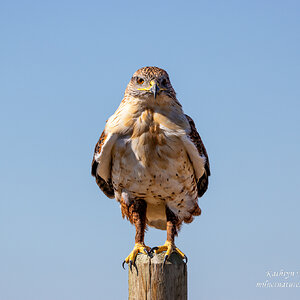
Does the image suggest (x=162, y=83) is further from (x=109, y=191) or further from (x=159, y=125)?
(x=109, y=191)

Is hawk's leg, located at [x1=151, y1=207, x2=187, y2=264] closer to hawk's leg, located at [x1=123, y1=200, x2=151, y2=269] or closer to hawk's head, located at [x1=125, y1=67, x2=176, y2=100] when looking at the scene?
hawk's leg, located at [x1=123, y1=200, x2=151, y2=269]

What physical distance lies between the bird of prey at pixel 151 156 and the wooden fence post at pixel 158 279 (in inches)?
14.7

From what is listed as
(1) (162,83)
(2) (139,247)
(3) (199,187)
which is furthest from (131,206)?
(1) (162,83)

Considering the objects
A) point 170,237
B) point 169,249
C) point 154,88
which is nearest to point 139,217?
point 170,237

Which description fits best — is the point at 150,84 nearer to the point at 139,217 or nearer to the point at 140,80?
the point at 140,80

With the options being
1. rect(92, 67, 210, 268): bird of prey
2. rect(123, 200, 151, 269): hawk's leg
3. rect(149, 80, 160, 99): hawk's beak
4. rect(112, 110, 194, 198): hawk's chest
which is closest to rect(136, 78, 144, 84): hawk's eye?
rect(92, 67, 210, 268): bird of prey

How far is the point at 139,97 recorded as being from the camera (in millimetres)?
6934

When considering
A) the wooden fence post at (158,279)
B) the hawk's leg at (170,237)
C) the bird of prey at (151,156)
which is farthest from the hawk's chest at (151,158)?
the wooden fence post at (158,279)

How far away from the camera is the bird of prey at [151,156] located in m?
6.77

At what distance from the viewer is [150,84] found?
6938mm

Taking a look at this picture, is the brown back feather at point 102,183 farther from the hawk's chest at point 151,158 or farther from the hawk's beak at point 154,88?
the hawk's beak at point 154,88

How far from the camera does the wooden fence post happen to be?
5.82 m

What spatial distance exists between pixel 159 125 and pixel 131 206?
1139 millimetres

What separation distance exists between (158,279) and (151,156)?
1.55 meters
